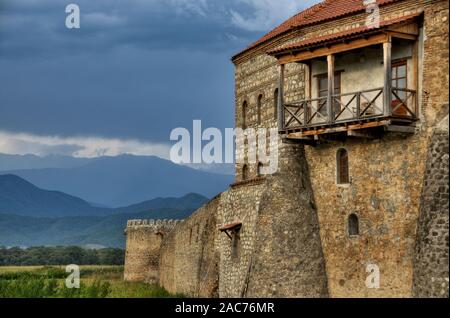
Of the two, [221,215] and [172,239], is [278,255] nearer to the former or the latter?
[221,215]

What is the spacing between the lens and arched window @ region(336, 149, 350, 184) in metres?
28.3

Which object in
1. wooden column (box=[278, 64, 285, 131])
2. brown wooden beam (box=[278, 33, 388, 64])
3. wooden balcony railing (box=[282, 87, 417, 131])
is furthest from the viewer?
wooden column (box=[278, 64, 285, 131])

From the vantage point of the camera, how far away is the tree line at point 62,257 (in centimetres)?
8169

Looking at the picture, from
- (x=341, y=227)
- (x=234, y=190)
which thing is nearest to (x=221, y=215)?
(x=234, y=190)

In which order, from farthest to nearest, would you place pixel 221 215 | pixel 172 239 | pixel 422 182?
pixel 172 239 < pixel 221 215 < pixel 422 182

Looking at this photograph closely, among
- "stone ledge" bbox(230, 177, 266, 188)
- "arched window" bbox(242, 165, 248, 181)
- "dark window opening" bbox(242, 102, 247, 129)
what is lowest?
"stone ledge" bbox(230, 177, 266, 188)

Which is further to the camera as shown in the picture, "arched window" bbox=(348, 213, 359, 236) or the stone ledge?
the stone ledge

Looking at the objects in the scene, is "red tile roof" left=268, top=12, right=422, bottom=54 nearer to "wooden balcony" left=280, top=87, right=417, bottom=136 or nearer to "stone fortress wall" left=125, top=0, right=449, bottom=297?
"stone fortress wall" left=125, top=0, right=449, bottom=297

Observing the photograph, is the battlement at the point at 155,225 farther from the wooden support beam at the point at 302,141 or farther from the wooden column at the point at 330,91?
the wooden column at the point at 330,91

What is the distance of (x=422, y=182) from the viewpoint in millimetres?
25438

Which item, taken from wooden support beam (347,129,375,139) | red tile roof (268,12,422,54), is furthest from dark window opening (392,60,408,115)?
red tile roof (268,12,422,54)

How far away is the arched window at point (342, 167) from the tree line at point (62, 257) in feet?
174

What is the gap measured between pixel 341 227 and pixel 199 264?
13.3m

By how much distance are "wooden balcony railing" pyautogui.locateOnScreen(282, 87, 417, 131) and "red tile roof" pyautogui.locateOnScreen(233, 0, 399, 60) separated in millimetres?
2774
